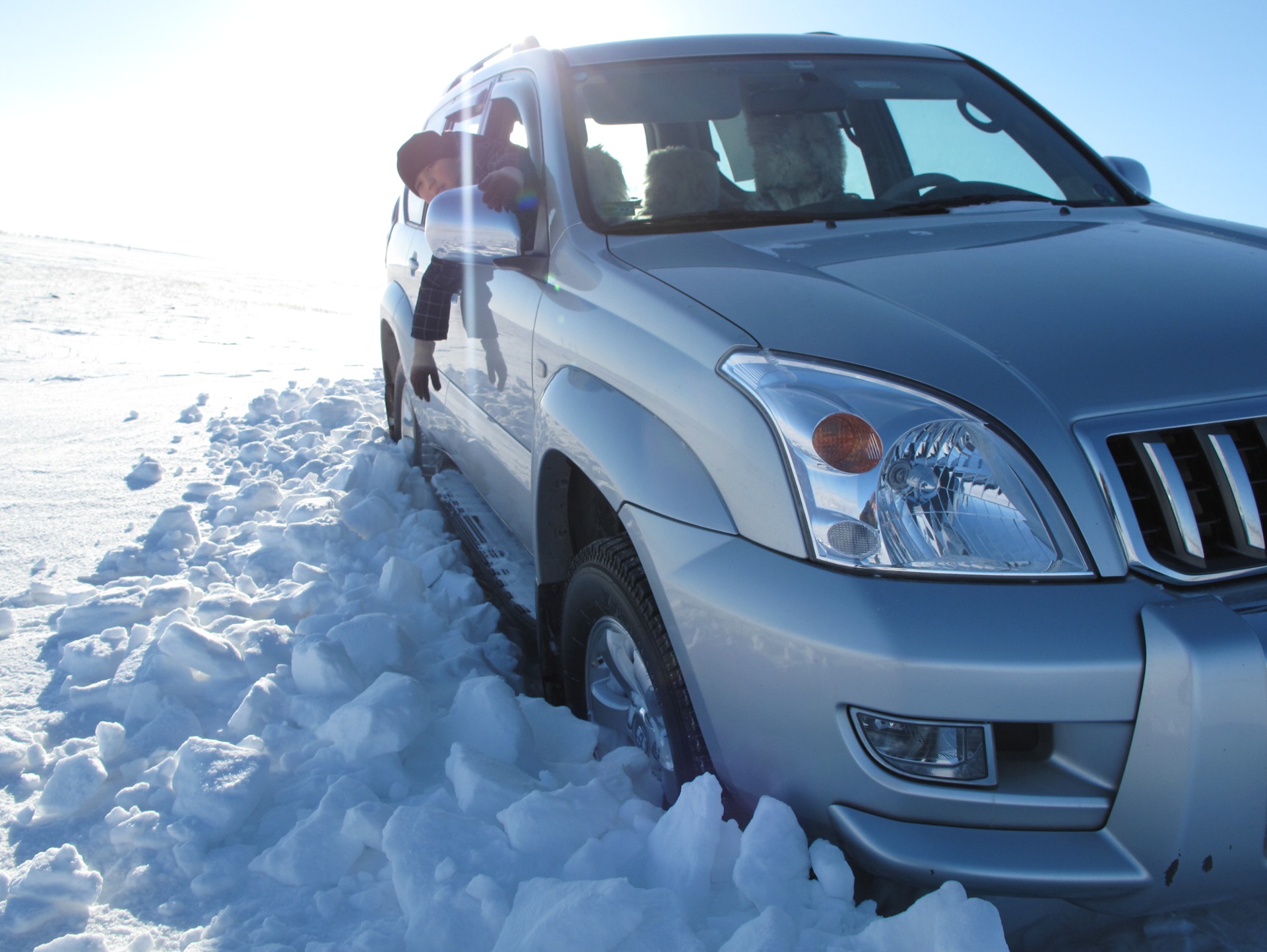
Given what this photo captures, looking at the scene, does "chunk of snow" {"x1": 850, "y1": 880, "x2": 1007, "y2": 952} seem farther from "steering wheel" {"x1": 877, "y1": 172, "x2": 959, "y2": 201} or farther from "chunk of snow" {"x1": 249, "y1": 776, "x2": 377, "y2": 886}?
"steering wheel" {"x1": 877, "y1": 172, "x2": 959, "y2": 201}

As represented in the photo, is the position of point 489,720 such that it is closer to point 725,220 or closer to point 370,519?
point 725,220

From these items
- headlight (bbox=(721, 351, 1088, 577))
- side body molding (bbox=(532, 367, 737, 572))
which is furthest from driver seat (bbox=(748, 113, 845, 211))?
headlight (bbox=(721, 351, 1088, 577))

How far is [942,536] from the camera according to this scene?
4.70ft

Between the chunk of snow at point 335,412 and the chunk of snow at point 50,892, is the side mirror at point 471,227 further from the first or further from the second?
the chunk of snow at point 335,412

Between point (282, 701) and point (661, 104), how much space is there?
72.6 inches

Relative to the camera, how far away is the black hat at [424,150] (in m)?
3.26

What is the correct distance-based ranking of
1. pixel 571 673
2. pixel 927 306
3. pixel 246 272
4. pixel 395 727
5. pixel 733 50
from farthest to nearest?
pixel 246 272 < pixel 733 50 < pixel 571 673 < pixel 395 727 < pixel 927 306

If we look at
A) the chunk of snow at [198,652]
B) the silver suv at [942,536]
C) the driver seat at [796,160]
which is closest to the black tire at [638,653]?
the silver suv at [942,536]

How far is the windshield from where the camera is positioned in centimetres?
249

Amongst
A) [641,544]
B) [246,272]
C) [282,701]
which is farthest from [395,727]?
[246,272]

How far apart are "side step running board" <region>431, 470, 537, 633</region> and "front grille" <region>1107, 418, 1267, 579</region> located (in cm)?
145

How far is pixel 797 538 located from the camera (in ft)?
4.81

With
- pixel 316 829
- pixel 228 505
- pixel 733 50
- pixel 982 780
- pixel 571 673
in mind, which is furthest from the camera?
pixel 228 505

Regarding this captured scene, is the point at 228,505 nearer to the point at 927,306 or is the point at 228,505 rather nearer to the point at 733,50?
the point at 733,50
